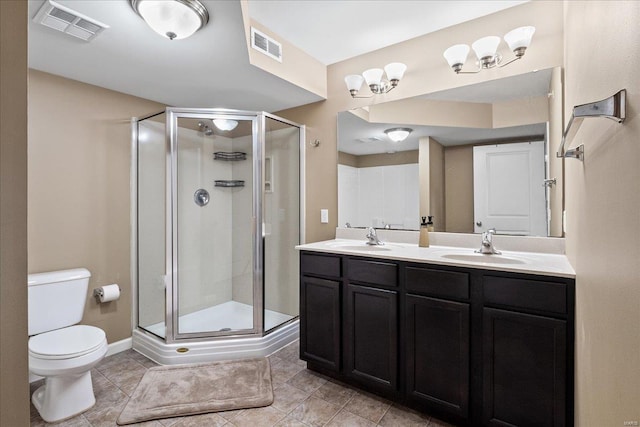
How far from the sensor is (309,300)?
2221 millimetres

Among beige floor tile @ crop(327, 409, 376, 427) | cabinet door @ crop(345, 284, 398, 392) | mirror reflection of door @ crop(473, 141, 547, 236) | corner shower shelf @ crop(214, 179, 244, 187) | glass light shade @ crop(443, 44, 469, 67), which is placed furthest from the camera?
corner shower shelf @ crop(214, 179, 244, 187)

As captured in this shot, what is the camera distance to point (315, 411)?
1.82 metres

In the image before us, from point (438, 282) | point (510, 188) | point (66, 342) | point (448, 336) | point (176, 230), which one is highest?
point (510, 188)

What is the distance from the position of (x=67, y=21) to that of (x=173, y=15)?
61 centimetres

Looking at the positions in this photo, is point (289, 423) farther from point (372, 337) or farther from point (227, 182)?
point (227, 182)

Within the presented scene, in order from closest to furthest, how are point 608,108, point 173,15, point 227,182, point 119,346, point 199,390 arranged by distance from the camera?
1. point 608,108
2. point 173,15
3. point 199,390
4. point 119,346
5. point 227,182

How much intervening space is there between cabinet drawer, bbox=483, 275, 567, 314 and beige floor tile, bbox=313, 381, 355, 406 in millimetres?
1079

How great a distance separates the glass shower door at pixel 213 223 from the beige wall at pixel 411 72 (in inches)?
23.0

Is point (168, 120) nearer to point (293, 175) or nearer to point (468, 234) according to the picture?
point (293, 175)

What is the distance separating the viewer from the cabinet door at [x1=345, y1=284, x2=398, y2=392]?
182cm

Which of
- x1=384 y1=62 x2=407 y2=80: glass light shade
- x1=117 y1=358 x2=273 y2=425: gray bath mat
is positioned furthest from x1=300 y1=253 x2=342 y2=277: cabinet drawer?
x1=384 y1=62 x2=407 y2=80: glass light shade

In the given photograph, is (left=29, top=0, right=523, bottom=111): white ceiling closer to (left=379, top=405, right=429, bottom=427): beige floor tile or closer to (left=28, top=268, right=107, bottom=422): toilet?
(left=28, top=268, right=107, bottom=422): toilet

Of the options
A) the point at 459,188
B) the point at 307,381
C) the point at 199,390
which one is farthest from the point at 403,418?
the point at 459,188

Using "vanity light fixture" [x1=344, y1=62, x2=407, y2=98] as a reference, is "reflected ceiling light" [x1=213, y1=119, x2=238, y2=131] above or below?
below
